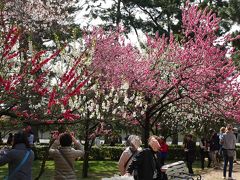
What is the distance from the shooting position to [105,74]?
48.5 ft

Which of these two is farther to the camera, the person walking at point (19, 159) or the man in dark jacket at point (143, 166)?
the man in dark jacket at point (143, 166)

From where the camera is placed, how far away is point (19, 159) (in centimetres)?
539

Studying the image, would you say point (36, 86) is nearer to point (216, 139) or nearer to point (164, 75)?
point (164, 75)

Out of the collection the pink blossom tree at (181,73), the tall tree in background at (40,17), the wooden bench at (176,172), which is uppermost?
the tall tree in background at (40,17)

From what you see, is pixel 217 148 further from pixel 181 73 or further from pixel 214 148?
pixel 181 73

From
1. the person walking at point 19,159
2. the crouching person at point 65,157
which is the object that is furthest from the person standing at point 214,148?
the person walking at point 19,159

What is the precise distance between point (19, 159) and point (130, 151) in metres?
2.33

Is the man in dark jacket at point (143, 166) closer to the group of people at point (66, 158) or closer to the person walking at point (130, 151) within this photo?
the group of people at point (66, 158)

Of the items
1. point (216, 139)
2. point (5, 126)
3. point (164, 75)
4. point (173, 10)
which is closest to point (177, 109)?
point (216, 139)

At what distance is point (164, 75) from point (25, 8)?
6.24 m

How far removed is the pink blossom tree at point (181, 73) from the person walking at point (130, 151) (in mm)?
6217

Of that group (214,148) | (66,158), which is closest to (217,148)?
(214,148)

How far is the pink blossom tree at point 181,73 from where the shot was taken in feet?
45.6

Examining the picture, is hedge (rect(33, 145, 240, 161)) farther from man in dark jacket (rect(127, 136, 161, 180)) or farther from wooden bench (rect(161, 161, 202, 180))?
man in dark jacket (rect(127, 136, 161, 180))
